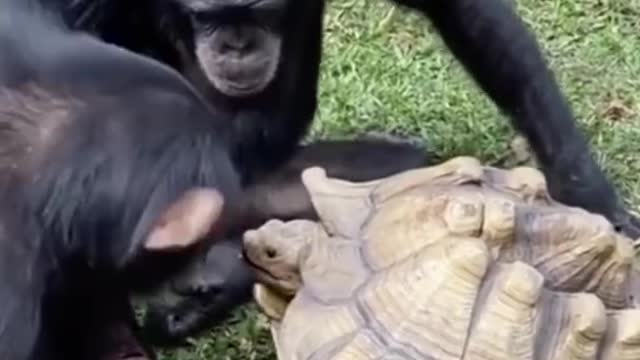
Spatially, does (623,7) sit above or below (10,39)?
below

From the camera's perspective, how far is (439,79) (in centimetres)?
360

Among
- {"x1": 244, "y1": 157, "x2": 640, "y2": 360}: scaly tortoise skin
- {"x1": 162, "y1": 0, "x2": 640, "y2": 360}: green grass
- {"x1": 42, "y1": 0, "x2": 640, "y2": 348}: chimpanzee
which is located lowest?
{"x1": 162, "y1": 0, "x2": 640, "y2": 360}: green grass

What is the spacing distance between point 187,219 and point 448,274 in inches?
11.5

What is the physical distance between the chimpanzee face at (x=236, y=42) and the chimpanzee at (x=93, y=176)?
2.29ft

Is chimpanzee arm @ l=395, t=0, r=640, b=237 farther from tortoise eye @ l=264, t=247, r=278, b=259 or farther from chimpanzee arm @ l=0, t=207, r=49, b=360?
chimpanzee arm @ l=0, t=207, r=49, b=360

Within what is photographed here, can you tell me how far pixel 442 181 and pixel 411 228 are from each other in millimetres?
101

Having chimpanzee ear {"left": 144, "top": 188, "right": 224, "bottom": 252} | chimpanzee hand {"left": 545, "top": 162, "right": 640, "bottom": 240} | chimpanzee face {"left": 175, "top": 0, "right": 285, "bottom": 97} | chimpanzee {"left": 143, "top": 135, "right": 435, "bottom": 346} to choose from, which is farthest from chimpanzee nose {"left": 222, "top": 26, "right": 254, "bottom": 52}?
chimpanzee ear {"left": 144, "top": 188, "right": 224, "bottom": 252}

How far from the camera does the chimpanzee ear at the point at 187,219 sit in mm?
2127

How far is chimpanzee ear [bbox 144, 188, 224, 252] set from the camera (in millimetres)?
2127

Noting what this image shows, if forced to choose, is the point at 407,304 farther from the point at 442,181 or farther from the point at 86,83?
the point at 86,83

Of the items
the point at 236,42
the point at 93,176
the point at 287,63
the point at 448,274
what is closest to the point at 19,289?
the point at 93,176

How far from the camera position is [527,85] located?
3248mm

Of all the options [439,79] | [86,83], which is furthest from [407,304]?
[439,79]

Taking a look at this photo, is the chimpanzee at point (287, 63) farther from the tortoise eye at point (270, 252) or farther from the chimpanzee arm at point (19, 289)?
the chimpanzee arm at point (19, 289)
